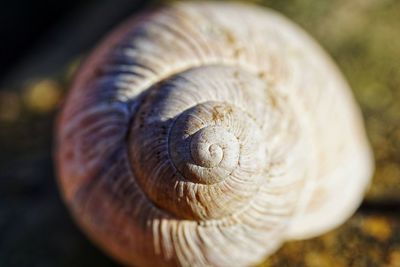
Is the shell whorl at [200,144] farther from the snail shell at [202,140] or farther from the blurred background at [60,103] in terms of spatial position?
the blurred background at [60,103]

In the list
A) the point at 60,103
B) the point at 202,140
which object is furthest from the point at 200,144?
the point at 60,103

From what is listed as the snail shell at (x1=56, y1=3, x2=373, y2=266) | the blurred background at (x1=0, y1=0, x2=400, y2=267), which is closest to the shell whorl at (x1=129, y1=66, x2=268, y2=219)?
the snail shell at (x1=56, y1=3, x2=373, y2=266)

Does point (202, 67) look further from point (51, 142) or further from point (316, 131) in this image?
point (51, 142)

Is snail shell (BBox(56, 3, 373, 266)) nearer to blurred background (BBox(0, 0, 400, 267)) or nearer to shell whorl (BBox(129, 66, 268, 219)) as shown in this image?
shell whorl (BBox(129, 66, 268, 219))

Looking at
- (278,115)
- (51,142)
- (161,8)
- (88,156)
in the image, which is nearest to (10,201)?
(51,142)

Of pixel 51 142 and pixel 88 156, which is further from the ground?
pixel 88 156

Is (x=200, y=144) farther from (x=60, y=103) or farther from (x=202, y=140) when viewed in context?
(x=60, y=103)

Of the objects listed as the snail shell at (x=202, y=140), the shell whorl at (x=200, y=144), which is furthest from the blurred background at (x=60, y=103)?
the shell whorl at (x=200, y=144)
